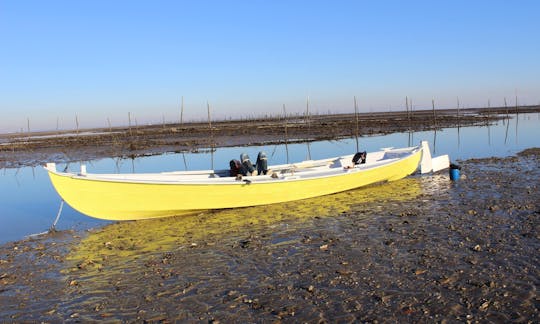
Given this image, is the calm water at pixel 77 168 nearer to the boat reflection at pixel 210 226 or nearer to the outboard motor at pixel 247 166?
the boat reflection at pixel 210 226

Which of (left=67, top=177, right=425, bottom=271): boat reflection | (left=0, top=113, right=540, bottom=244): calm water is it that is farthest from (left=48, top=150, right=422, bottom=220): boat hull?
(left=0, top=113, right=540, bottom=244): calm water

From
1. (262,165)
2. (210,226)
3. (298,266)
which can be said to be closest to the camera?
(298,266)

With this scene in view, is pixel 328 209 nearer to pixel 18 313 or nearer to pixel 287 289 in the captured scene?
pixel 287 289

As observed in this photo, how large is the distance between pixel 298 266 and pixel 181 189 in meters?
4.75

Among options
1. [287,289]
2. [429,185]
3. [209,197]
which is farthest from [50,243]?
[429,185]

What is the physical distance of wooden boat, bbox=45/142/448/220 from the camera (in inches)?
394

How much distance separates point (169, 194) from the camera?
10672 mm

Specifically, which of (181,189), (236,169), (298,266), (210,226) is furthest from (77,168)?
(298,266)

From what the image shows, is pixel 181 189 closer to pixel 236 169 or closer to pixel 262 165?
pixel 236 169

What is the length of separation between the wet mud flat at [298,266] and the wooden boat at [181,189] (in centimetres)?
42

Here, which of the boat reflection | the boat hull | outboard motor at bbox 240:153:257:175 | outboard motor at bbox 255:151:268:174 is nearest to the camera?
the boat reflection

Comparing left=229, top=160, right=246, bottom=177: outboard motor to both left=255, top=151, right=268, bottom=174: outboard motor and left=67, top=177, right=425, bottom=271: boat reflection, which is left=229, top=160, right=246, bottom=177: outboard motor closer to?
left=255, top=151, right=268, bottom=174: outboard motor

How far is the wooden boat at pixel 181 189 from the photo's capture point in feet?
32.9

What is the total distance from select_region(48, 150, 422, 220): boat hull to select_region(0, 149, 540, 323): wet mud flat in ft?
1.27
